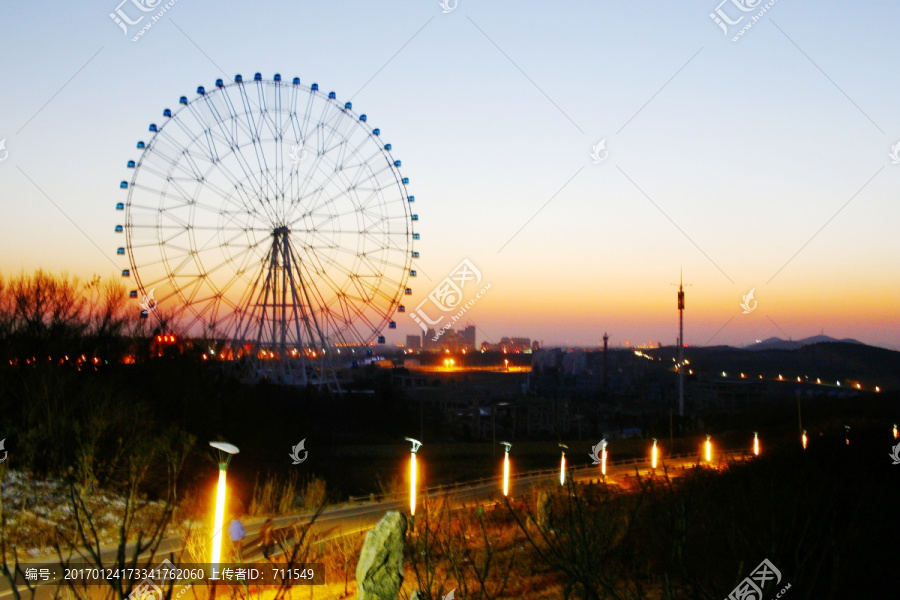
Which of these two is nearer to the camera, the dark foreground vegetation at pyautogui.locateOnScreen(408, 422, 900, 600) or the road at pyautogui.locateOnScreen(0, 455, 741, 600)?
the dark foreground vegetation at pyautogui.locateOnScreen(408, 422, 900, 600)

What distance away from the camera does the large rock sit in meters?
8.79

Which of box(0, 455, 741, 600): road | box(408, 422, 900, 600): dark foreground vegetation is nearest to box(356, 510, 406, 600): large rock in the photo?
box(408, 422, 900, 600): dark foreground vegetation

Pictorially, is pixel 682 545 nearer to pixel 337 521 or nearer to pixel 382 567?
pixel 382 567

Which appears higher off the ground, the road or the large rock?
the large rock

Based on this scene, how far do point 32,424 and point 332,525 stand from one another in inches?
328

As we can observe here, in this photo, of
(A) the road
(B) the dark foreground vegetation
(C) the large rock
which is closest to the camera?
(B) the dark foreground vegetation

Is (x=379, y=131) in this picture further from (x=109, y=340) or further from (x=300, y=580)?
(x=300, y=580)

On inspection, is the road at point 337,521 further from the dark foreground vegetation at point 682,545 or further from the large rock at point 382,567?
the large rock at point 382,567

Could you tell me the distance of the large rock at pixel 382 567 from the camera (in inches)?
346

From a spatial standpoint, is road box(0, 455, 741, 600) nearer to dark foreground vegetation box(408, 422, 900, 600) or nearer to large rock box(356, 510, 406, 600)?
dark foreground vegetation box(408, 422, 900, 600)

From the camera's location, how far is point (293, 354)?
35.9m

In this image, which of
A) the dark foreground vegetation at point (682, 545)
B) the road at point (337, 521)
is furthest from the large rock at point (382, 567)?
the road at point (337, 521)

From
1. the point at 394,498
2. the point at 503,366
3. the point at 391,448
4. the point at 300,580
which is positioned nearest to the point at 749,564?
the point at 300,580

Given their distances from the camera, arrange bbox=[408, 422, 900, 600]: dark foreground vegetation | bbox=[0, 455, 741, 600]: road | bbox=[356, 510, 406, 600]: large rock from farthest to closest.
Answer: bbox=[0, 455, 741, 600]: road < bbox=[356, 510, 406, 600]: large rock < bbox=[408, 422, 900, 600]: dark foreground vegetation
